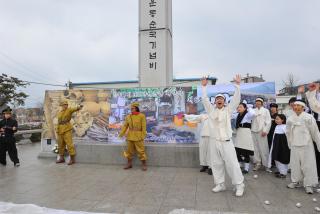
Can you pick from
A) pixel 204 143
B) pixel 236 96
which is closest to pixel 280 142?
pixel 204 143

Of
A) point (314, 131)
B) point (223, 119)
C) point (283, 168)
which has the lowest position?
point (283, 168)

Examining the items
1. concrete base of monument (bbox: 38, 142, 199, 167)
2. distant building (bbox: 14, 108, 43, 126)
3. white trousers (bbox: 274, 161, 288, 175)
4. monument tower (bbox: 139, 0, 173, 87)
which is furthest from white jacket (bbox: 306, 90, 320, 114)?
distant building (bbox: 14, 108, 43, 126)

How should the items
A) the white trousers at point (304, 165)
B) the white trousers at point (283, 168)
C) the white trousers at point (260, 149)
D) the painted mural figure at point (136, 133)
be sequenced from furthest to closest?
the painted mural figure at point (136, 133)
the white trousers at point (260, 149)
the white trousers at point (283, 168)
the white trousers at point (304, 165)

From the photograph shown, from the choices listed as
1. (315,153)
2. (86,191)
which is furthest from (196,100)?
(86,191)

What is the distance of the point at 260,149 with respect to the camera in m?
6.70

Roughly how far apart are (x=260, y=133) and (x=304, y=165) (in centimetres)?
171

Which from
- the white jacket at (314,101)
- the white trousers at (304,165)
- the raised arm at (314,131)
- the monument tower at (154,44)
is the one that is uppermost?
the monument tower at (154,44)

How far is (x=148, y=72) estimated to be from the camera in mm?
9219

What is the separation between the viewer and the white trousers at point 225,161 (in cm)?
481

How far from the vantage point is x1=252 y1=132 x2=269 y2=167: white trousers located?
666cm

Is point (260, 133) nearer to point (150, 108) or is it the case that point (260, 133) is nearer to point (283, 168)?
point (283, 168)

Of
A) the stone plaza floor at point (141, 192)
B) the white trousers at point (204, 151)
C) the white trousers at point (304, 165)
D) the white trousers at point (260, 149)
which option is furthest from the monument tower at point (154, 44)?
the white trousers at point (304, 165)

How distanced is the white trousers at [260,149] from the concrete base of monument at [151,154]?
149cm

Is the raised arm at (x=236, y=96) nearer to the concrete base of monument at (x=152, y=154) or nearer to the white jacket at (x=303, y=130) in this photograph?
the white jacket at (x=303, y=130)
